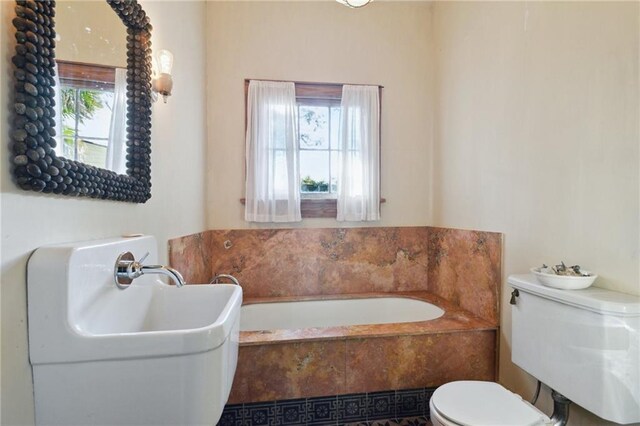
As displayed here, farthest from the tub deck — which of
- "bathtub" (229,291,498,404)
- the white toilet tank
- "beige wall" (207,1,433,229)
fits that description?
"beige wall" (207,1,433,229)

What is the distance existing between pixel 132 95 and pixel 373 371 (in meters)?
1.75

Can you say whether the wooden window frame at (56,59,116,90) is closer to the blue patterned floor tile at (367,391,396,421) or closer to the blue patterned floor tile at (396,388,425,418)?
the blue patterned floor tile at (367,391,396,421)

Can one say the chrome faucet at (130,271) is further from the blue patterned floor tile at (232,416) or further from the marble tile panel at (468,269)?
the marble tile panel at (468,269)

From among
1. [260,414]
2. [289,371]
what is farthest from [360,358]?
[260,414]

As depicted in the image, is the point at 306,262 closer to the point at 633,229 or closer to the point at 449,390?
the point at 449,390

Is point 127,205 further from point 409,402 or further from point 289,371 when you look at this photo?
point 409,402

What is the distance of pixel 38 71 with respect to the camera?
72cm

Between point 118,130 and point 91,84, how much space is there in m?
0.21

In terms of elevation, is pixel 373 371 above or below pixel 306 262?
below

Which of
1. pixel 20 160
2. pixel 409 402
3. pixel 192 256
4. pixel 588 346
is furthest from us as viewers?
pixel 192 256

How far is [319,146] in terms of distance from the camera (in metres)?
2.67

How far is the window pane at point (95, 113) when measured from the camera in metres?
0.94

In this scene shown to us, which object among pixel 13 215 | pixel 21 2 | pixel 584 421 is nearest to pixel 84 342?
pixel 13 215

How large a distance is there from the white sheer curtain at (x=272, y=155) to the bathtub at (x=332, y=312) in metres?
0.67
